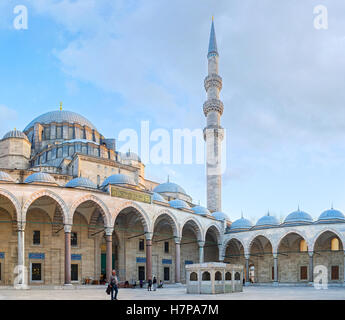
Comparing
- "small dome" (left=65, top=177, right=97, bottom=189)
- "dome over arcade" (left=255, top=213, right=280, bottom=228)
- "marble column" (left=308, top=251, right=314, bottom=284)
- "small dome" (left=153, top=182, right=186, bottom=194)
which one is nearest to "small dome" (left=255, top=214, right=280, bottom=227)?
"dome over arcade" (left=255, top=213, right=280, bottom=228)

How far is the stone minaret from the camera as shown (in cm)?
3378

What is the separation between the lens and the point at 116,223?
2636 centimetres

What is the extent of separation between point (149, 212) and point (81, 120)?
13.1 meters

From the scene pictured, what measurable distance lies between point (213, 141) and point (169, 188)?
17.7ft

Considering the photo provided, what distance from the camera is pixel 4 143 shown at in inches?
1145

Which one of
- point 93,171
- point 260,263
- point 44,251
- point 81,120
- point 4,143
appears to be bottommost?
point 260,263

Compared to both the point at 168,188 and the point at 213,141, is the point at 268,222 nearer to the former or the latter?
the point at 213,141

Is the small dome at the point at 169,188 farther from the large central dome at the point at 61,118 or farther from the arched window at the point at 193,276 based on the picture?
the arched window at the point at 193,276

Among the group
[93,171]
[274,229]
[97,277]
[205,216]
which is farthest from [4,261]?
[274,229]

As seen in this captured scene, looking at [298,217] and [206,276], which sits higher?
[298,217]

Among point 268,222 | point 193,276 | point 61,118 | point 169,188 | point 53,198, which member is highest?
point 61,118

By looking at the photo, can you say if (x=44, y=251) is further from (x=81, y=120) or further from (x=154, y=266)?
(x=81, y=120)

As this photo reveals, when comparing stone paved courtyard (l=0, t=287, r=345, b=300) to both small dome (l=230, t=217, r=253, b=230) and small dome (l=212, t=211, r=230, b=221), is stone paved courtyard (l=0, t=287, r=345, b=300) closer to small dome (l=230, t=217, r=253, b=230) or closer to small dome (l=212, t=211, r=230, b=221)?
small dome (l=230, t=217, r=253, b=230)

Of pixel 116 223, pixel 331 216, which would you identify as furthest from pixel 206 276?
pixel 331 216
